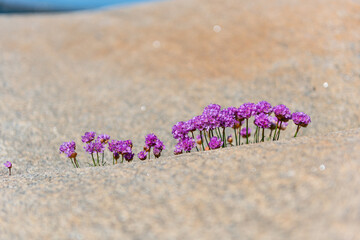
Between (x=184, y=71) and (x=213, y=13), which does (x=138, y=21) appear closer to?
(x=213, y=13)

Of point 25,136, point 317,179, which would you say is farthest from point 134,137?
point 317,179

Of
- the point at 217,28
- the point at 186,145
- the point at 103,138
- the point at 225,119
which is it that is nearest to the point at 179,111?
the point at 103,138

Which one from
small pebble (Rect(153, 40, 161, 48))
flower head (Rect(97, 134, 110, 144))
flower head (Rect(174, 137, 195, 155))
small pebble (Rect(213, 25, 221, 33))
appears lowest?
flower head (Rect(174, 137, 195, 155))

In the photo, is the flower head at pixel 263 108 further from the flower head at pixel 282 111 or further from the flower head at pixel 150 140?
the flower head at pixel 150 140

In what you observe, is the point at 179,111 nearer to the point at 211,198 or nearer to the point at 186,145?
the point at 186,145

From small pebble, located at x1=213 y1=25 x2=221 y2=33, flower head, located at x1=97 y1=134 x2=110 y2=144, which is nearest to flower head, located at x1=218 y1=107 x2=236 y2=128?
flower head, located at x1=97 y1=134 x2=110 y2=144

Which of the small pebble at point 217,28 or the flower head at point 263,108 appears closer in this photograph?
the flower head at point 263,108

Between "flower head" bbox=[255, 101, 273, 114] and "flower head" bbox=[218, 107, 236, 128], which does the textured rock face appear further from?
"flower head" bbox=[255, 101, 273, 114]

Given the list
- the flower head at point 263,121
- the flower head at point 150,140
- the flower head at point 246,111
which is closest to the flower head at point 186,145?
the flower head at point 150,140

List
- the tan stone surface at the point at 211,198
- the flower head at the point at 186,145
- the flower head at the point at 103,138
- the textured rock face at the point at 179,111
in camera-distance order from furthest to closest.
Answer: the flower head at the point at 103,138
the flower head at the point at 186,145
the textured rock face at the point at 179,111
the tan stone surface at the point at 211,198
